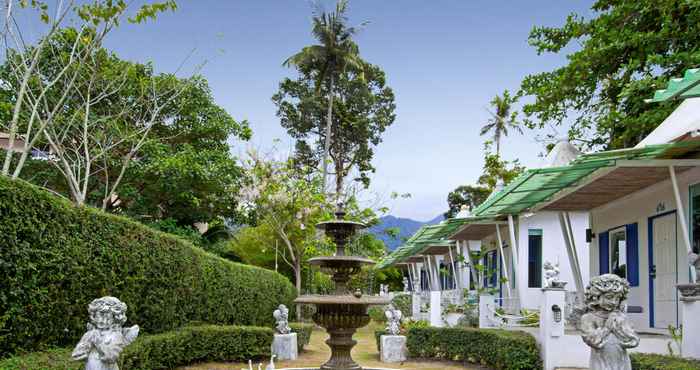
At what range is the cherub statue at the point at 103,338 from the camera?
5.65 metres

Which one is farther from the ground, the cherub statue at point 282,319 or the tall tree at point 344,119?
the tall tree at point 344,119

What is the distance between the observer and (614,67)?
1656 cm

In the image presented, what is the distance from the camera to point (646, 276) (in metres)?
12.5

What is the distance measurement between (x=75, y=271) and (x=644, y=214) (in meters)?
9.99

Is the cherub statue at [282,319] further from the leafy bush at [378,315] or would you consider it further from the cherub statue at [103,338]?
the leafy bush at [378,315]

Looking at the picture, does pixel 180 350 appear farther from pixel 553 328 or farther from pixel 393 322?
pixel 553 328

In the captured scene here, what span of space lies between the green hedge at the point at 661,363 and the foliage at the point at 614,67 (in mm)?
7315

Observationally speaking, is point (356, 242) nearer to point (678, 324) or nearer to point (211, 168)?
point (211, 168)

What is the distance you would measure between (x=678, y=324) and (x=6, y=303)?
32.9 ft

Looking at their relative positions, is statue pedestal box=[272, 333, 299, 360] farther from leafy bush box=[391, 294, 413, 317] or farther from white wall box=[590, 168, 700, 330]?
leafy bush box=[391, 294, 413, 317]

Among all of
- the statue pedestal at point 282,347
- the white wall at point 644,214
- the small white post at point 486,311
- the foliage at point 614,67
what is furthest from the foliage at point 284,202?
the white wall at point 644,214

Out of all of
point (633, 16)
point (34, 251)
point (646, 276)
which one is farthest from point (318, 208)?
point (34, 251)

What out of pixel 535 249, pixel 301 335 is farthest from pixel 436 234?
pixel 301 335

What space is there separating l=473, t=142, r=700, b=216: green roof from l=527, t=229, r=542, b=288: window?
214 inches
